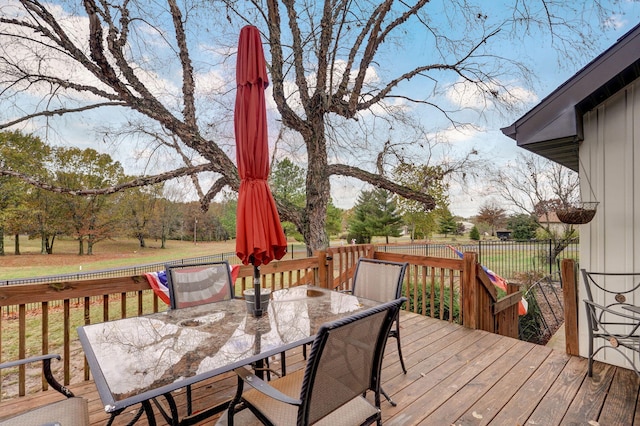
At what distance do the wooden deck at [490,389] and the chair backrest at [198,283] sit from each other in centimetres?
72

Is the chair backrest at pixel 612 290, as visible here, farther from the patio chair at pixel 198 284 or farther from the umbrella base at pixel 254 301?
the patio chair at pixel 198 284

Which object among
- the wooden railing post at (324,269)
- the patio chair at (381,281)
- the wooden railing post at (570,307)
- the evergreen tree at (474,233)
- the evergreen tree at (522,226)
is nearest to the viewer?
the patio chair at (381,281)

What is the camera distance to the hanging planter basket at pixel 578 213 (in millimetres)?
2592

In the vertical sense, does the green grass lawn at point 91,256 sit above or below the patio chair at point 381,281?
below

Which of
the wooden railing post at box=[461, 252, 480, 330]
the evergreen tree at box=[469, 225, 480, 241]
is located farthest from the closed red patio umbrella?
the evergreen tree at box=[469, 225, 480, 241]

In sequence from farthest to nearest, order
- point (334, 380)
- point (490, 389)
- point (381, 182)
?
point (381, 182), point (490, 389), point (334, 380)

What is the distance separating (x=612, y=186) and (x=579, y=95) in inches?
35.8

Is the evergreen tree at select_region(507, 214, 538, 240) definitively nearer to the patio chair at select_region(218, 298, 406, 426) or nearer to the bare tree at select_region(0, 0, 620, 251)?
the bare tree at select_region(0, 0, 620, 251)

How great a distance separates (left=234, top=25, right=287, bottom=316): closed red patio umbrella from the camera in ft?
6.84

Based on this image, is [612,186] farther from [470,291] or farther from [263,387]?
[263,387]

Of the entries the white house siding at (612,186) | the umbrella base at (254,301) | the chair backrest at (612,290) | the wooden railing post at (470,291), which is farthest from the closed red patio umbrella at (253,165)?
the white house siding at (612,186)

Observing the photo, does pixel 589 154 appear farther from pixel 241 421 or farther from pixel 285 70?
pixel 285 70

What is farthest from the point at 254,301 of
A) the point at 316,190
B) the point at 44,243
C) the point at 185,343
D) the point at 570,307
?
the point at 44,243

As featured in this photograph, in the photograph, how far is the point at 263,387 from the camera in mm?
1263
